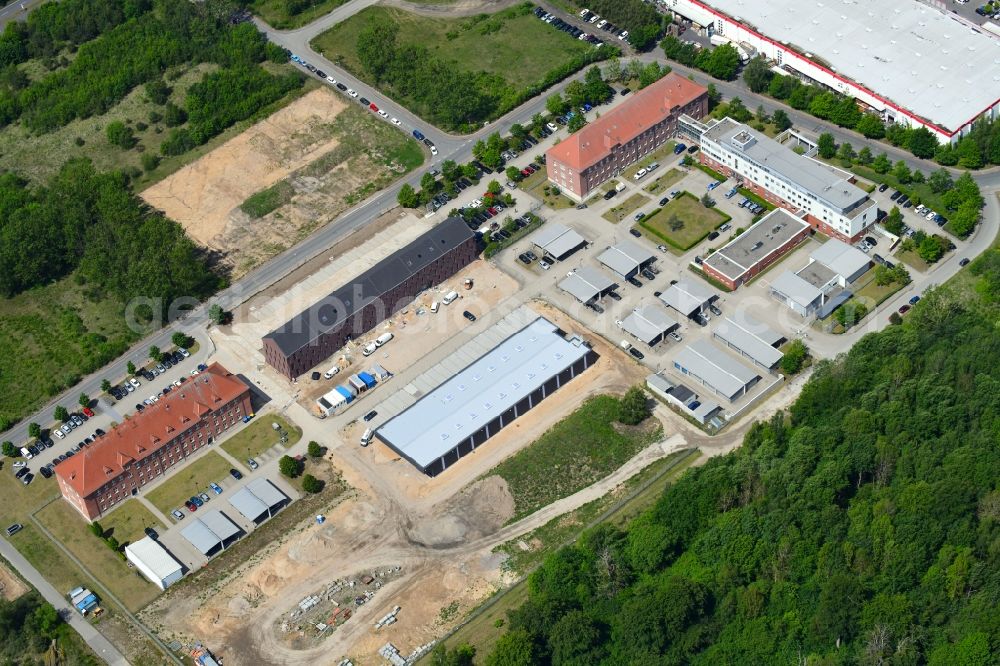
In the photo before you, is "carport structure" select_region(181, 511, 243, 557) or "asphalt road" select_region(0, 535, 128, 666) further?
"carport structure" select_region(181, 511, 243, 557)

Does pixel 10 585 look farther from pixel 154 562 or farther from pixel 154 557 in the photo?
pixel 154 562

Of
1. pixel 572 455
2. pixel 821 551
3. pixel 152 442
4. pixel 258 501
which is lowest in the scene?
pixel 258 501

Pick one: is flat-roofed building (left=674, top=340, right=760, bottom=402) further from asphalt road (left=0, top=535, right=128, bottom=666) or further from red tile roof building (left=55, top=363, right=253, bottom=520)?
asphalt road (left=0, top=535, right=128, bottom=666)

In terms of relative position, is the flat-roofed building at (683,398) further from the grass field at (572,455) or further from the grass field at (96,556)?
the grass field at (96,556)

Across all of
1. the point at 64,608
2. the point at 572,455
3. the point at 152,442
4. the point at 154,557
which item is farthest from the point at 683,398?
the point at 64,608

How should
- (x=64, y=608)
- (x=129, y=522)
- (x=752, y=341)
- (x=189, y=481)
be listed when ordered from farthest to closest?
(x=752, y=341), (x=189, y=481), (x=129, y=522), (x=64, y=608)

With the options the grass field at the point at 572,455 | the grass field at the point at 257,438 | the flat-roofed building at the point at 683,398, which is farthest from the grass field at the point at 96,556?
the flat-roofed building at the point at 683,398

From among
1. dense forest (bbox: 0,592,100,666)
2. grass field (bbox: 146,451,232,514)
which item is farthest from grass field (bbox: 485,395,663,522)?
dense forest (bbox: 0,592,100,666)
